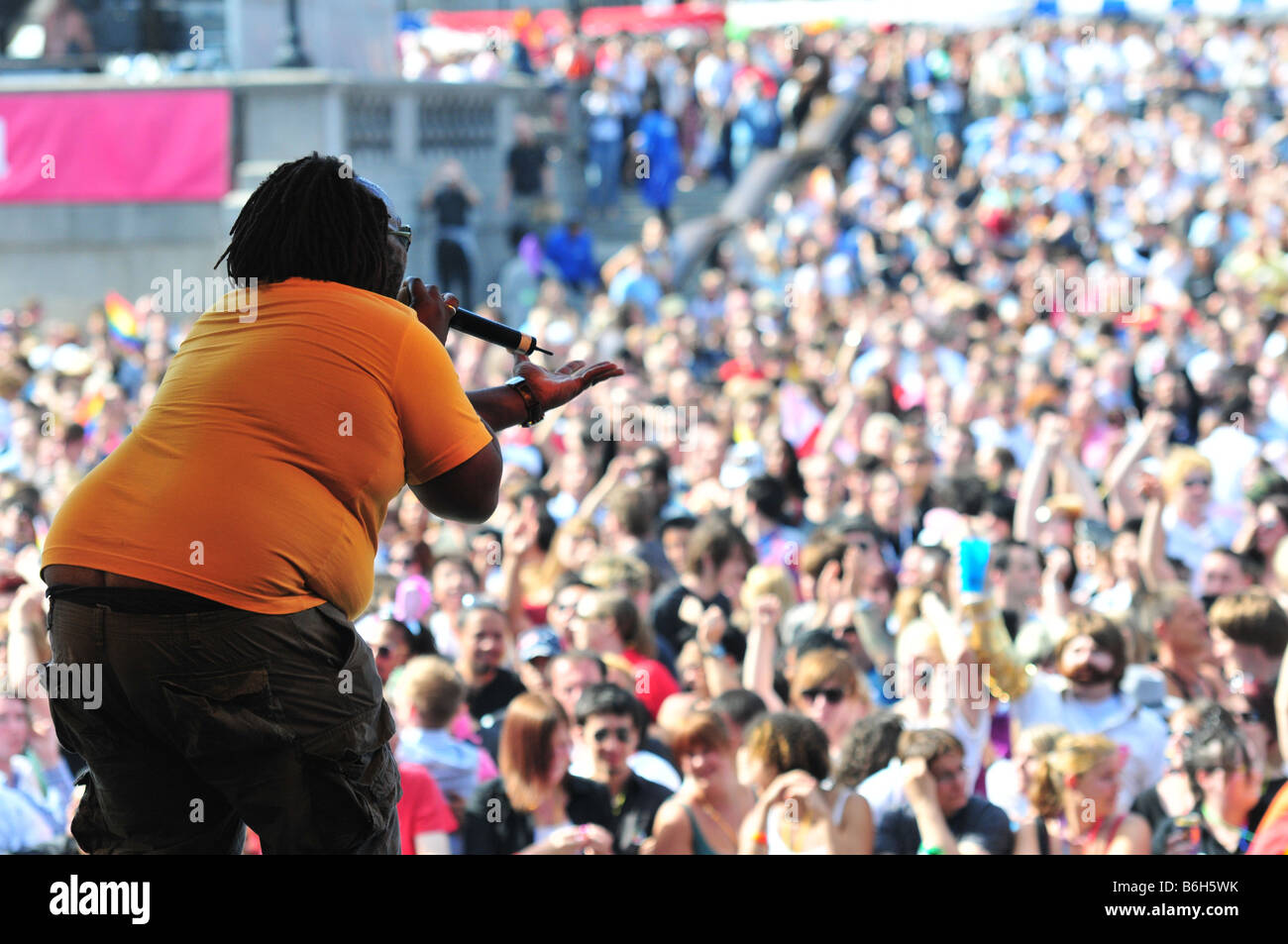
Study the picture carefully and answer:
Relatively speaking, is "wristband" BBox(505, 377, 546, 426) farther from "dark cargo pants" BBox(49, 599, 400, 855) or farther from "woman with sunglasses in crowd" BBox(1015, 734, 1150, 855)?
"woman with sunglasses in crowd" BBox(1015, 734, 1150, 855)

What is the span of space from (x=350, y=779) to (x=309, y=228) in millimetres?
895

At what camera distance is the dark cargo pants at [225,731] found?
2.86 m

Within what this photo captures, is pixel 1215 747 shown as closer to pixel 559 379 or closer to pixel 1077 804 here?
pixel 1077 804

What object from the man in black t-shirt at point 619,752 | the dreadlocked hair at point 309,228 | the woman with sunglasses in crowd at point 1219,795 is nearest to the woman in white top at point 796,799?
the man in black t-shirt at point 619,752

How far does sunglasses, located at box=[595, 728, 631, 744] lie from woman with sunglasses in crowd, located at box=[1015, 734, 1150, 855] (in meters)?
1.18

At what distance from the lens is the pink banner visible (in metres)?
19.3

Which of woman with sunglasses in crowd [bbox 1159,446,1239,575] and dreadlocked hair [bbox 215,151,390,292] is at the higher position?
dreadlocked hair [bbox 215,151,390,292]

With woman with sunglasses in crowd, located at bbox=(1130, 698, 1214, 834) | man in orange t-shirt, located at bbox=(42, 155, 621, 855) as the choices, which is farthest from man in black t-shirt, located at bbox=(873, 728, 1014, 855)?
man in orange t-shirt, located at bbox=(42, 155, 621, 855)

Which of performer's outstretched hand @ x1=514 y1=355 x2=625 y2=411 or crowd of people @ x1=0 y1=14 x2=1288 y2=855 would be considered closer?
performer's outstretched hand @ x1=514 y1=355 x2=625 y2=411

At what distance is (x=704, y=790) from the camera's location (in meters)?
5.45

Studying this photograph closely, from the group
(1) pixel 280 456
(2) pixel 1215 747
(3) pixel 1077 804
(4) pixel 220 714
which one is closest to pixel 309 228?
(1) pixel 280 456

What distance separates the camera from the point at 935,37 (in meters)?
26.7

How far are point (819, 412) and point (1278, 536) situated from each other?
4.33m

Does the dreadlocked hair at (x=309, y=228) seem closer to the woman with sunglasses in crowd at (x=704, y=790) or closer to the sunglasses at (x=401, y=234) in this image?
the sunglasses at (x=401, y=234)
